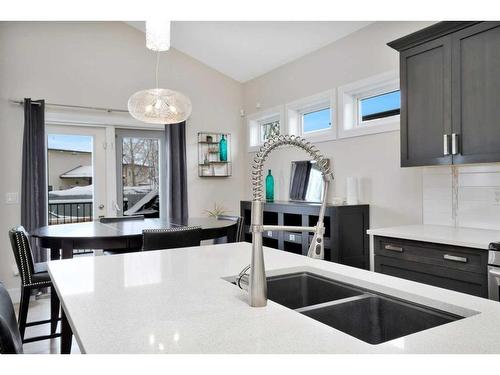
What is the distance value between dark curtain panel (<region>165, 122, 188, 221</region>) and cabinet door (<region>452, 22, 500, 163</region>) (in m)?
3.36

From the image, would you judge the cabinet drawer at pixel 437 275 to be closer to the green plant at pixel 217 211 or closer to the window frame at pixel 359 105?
the window frame at pixel 359 105

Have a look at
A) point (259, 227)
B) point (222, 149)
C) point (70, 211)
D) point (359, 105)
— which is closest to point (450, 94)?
point (359, 105)

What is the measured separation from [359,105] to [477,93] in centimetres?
155

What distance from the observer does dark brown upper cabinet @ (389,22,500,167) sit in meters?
2.40

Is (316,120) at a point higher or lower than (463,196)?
higher

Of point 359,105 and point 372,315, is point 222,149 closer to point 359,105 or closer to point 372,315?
point 359,105

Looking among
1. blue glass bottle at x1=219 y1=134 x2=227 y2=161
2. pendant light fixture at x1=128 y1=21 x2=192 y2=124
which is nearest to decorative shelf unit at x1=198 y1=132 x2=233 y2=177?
blue glass bottle at x1=219 y1=134 x2=227 y2=161

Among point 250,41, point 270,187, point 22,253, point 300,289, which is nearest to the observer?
point 300,289

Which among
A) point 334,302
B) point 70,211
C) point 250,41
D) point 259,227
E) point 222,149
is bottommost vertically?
point 334,302

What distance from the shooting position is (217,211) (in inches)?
215

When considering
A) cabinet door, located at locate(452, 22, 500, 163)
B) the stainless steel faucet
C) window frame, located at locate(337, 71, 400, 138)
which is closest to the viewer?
the stainless steel faucet

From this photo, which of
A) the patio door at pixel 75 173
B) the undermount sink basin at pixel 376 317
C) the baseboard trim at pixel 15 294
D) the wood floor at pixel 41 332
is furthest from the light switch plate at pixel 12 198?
the undermount sink basin at pixel 376 317

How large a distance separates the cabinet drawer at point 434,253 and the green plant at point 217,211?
9.55ft

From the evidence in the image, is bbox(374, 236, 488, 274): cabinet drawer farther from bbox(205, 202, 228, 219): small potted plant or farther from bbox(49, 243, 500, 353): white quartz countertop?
bbox(205, 202, 228, 219): small potted plant
